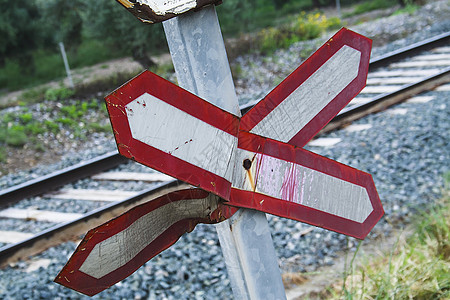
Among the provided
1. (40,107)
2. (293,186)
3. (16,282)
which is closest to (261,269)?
(293,186)

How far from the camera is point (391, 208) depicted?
3988mm

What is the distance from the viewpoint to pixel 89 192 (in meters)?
5.13

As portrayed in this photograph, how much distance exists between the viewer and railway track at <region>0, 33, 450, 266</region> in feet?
13.8

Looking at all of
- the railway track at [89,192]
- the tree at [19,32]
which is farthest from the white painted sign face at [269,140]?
the tree at [19,32]

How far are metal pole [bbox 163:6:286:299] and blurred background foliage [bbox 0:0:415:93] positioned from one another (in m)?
9.42

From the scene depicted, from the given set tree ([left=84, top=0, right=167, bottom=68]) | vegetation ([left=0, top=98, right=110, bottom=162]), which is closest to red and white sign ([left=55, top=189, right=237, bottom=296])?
vegetation ([left=0, top=98, right=110, bottom=162])

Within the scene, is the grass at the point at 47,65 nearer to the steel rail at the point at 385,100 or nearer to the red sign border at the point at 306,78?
the steel rail at the point at 385,100

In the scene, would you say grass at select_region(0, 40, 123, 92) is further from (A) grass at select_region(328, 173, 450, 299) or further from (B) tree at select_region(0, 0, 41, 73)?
(A) grass at select_region(328, 173, 450, 299)

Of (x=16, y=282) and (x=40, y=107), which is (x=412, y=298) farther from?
(x=40, y=107)

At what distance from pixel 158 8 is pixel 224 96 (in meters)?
0.28

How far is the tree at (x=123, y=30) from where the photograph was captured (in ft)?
33.4

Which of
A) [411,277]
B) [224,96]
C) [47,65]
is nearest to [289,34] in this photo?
[47,65]

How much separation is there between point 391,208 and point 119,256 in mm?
3152

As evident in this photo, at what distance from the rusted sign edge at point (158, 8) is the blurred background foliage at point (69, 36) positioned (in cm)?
950
